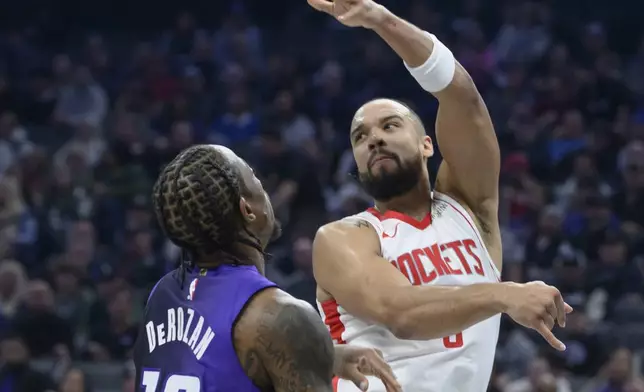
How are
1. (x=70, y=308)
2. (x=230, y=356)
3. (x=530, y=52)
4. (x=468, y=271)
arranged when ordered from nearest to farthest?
(x=230, y=356) → (x=468, y=271) → (x=70, y=308) → (x=530, y=52)

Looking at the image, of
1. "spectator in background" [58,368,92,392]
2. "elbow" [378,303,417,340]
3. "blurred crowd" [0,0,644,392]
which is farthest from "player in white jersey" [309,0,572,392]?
"spectator in background" [58,368,92,392]

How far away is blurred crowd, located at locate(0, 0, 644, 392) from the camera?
30.9ft

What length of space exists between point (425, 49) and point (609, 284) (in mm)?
5758

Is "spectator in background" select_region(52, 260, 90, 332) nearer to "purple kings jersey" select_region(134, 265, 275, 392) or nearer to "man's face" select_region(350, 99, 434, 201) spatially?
"man's face" select_region(350, 99, 434, 201)

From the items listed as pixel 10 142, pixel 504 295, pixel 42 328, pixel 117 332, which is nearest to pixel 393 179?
pixel 504 295

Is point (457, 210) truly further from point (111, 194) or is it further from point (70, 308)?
point (111, 194)

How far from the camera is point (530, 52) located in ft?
42.9

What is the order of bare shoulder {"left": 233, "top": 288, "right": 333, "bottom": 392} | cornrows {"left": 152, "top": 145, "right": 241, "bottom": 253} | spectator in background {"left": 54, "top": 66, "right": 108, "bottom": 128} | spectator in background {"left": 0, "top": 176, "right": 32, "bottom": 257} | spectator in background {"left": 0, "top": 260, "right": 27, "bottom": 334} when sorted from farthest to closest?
spectator in background {"left": 54, "top": 66, "right": 108, "bottom": 128} → spectator in background {"left": 0, "top": 176, "right": 32, "bottom": 257} → spectator in background {"left": 0, "top": 260, "right": 27, "bottom": 334} → cornrows {"left": 152, "top": 145, "right": 241, "bottom": 253} → bare shoulder {"left": 233, "top": 288, "right": 333, "bottom": 392}

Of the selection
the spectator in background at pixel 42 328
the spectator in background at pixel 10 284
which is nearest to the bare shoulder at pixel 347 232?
the spectator in background at pixel 42 328

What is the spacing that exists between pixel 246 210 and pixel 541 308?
38.7 inches

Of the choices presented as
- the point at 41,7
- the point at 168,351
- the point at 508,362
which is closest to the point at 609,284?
the point at 508,362

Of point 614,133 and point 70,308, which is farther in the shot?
point 614,133

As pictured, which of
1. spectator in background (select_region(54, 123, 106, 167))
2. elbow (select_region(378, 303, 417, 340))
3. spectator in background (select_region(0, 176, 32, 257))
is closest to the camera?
elbow (select_region(378, 303, 417, 340))

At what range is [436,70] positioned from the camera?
4.45 meters
